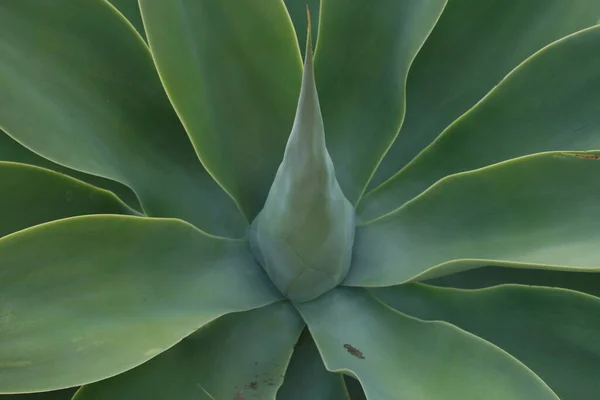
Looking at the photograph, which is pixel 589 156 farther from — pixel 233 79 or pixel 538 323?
pixel 233 79

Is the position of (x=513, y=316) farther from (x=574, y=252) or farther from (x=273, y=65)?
(x=273, y=65)

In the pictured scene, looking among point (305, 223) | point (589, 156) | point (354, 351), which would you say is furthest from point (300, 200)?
point (589, 156)

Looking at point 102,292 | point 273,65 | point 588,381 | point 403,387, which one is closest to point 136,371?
point 102,292

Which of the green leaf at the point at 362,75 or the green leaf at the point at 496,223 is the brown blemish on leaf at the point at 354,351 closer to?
the green leaf at the point at 496,223

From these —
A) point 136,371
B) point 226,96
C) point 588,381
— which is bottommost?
point 588,381

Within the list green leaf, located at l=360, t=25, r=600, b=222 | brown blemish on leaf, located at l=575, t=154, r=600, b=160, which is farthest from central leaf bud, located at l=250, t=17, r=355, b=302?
brown blemish on leaf, located at l=575, t=154, r=600, b=160

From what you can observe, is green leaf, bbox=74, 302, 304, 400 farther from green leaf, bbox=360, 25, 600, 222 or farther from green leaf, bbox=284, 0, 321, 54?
green leaf, bbox=284, 0, 321, 54

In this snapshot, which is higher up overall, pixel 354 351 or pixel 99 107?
pixel 99 107
